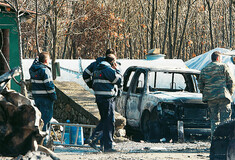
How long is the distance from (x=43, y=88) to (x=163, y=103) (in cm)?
334

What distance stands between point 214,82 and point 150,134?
89.5 inches

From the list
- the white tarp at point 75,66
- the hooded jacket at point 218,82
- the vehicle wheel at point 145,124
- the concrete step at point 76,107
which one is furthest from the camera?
the white tarp at point 75,66

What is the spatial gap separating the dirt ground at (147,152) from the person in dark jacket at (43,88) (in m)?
0.85

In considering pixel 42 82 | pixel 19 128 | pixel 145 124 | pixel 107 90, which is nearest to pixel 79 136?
pixel 145 124

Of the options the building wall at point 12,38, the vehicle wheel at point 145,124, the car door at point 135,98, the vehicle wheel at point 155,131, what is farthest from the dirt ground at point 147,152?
the building wall at point 12,38

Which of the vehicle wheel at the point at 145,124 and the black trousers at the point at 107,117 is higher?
the black trousers at the point at 107,117

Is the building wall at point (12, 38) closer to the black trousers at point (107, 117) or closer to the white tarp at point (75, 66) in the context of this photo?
the white tarp at point (75, 66)

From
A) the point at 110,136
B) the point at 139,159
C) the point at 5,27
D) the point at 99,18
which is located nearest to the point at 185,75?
the point at 110,136

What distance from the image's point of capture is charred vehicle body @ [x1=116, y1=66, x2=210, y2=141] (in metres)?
12.2

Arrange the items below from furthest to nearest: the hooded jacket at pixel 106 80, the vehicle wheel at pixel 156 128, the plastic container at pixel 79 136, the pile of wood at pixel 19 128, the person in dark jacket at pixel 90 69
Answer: the vehicle wheel at pixel 156 128
the plastic container at pixel 79 136
the person in dark jacket at pixel 90 69
the hooded jacket at pixel 106 80
the pile of wood at pixel 19 128

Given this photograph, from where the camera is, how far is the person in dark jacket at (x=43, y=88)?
32.7 feet

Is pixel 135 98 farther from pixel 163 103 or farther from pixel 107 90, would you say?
pixel 107 90

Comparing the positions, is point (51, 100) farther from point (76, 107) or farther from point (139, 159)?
point (76, 107)

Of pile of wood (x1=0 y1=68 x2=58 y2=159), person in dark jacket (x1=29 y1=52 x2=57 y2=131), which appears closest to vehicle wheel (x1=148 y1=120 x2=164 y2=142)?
person in dark jacket (x1=29 y1=52 x2=57 y2=131)
